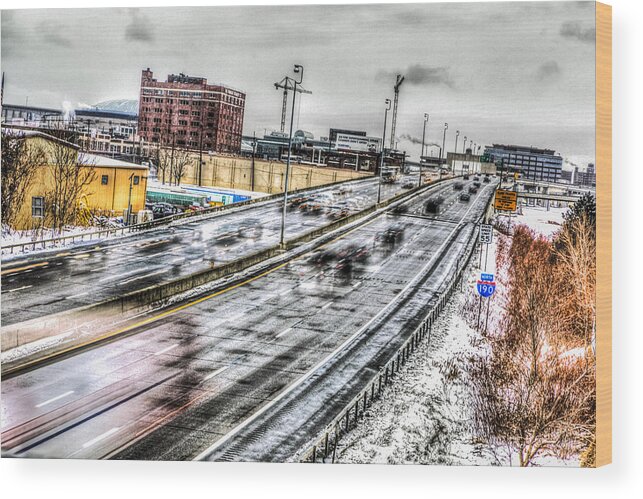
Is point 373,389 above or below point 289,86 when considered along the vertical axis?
below

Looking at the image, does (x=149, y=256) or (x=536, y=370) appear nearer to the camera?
(x=536, y=370)

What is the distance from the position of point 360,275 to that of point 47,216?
10.2 metres

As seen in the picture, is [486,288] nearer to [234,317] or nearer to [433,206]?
[433,206]

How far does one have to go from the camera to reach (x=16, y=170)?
23.6 m

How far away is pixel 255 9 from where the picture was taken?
2181cm

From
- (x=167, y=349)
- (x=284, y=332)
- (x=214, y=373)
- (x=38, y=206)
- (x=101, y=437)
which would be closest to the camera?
(x=101, y=437)

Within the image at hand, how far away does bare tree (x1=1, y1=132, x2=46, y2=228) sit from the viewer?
74.9 feet

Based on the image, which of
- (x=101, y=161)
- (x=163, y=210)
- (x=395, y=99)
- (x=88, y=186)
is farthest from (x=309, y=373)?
(x=101, y=161)

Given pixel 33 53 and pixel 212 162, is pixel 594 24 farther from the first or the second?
pixel 33 53

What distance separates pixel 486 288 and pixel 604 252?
3.33m

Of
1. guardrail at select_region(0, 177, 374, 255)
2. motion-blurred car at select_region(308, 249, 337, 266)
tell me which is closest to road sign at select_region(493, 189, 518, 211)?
guardrail at select_region(0, 177, 374, 255)

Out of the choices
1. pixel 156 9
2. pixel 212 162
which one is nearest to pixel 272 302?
pixel 212 162

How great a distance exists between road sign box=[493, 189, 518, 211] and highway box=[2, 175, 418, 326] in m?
2.99

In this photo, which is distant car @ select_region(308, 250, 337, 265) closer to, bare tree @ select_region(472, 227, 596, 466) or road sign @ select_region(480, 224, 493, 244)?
road sign @ select_region(480, 224, 493, 244)
